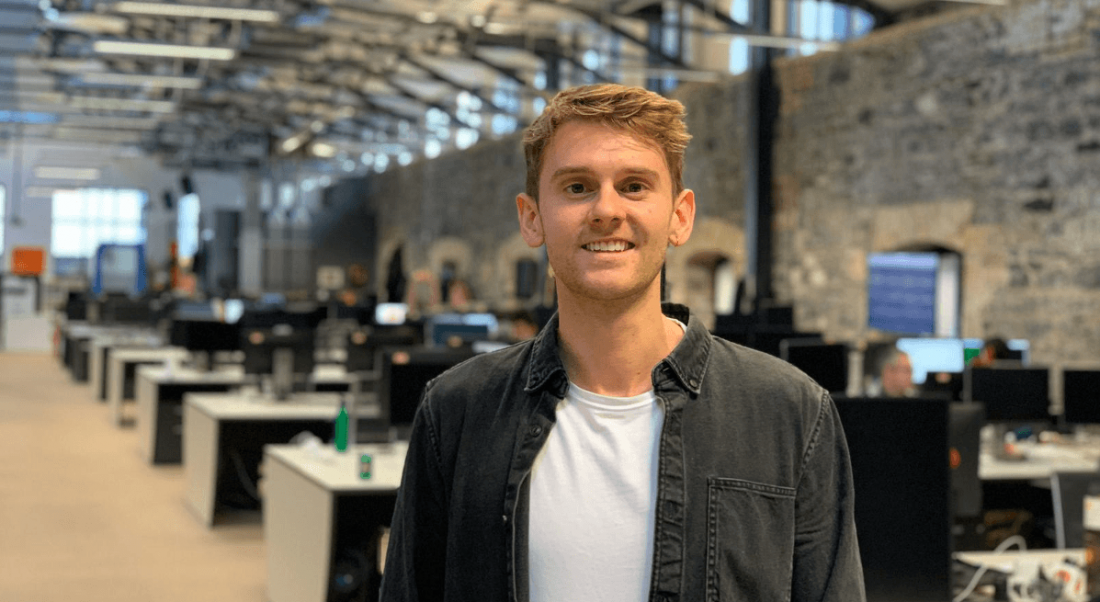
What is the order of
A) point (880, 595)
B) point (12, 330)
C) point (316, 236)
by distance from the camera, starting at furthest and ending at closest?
1. point (316, 236)
2. point (12, 330)
3. point (880, 595)

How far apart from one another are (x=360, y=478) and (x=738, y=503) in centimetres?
365

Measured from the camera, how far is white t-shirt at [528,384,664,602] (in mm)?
1387

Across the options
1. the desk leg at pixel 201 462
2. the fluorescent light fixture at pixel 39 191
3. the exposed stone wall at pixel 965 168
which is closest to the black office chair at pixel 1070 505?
the desk leg at pixel 201 462

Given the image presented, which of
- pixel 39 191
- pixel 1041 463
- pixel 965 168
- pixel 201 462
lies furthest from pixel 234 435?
pixel 39 191

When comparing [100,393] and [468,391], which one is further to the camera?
[100,393]

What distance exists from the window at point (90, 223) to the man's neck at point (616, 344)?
26482mm

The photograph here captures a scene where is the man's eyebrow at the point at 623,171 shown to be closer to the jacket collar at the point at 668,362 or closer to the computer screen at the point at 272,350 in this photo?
the jacket collar at the point at 668,362

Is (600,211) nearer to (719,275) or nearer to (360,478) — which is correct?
(360,478)

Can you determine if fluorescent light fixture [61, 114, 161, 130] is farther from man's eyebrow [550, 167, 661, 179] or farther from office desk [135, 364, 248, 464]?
man's eyebrow [550, 167, 661, 179]

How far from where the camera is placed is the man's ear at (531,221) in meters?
1.49

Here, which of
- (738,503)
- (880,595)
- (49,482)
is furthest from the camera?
(49,482)

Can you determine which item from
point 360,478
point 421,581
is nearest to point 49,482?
point 360,478

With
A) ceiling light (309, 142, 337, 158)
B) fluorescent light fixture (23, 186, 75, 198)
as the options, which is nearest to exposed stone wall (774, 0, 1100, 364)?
fluorescent light fixture (23, 186, 75, 198)

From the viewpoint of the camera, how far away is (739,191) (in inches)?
543
